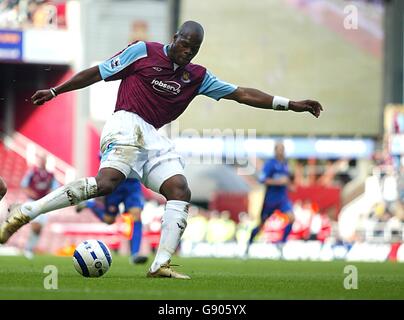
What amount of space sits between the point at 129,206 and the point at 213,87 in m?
6.47

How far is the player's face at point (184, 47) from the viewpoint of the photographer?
973cm

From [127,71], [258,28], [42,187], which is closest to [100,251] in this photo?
[127,71]

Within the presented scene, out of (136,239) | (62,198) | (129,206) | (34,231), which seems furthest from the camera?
(34,231)

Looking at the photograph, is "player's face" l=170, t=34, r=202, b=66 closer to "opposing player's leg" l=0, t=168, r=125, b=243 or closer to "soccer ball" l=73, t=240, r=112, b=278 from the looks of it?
"opposing player's leg" l=0, t=168, r=125, b=243

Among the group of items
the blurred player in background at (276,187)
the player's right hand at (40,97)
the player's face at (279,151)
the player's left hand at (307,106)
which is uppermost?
the player's face at (279,151)

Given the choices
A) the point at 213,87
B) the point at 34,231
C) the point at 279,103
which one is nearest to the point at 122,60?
the point at 213,87

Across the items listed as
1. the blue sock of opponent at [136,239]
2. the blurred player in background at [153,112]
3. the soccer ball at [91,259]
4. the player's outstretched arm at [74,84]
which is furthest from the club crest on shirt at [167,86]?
the blue sock of opponent at [136,239]

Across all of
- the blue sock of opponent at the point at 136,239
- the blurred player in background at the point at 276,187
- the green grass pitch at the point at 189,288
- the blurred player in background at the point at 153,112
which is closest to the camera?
the green grass pitch at the point at 189,288

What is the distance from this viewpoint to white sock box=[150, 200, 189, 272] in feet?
32.3

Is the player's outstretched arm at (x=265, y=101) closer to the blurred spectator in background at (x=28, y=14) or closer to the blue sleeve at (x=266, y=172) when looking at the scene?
the blue sleeve at (x=266, y=172)

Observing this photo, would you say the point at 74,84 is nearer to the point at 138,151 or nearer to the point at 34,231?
the point at 138,151

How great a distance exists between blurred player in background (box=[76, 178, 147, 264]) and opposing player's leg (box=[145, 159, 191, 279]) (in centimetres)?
516

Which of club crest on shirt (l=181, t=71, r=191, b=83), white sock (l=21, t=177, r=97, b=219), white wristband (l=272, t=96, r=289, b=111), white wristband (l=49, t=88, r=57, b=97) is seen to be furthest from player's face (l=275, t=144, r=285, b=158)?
white sock (l=21, t=177, r=97, b=219)

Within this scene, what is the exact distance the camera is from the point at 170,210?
992cm
